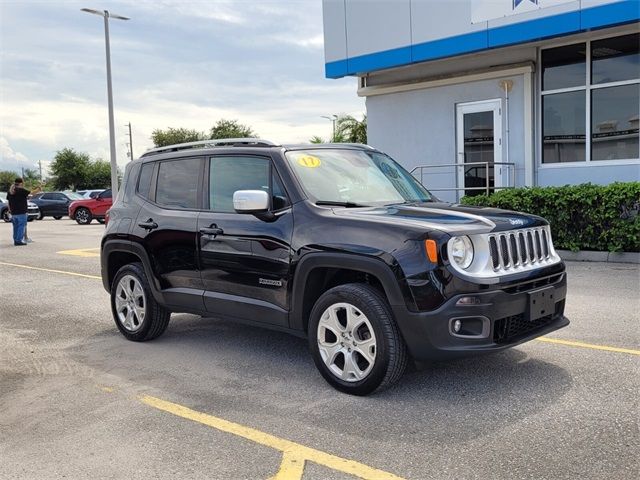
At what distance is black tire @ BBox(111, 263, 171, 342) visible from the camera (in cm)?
598

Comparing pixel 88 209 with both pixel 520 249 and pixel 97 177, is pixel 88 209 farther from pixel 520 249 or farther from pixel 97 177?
pixel 97 177

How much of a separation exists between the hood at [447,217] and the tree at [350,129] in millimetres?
36311

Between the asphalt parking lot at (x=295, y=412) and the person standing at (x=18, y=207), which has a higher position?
the person standing at (x=18, y=207)

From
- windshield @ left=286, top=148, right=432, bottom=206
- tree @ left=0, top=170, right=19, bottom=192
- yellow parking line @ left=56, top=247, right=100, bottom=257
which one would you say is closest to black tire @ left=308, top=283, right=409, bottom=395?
windshield @ left=286, top=148, right=432, bottom=206

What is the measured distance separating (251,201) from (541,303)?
2.17 m

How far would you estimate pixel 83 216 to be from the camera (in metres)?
27.9

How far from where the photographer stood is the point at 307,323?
15.4ft

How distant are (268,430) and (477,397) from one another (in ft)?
4.72

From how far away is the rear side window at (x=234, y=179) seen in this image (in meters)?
5.11

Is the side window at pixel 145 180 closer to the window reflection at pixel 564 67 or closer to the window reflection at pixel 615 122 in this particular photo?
the window reflection at pixel 615 122

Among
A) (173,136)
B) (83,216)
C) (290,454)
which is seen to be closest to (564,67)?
(290,454)

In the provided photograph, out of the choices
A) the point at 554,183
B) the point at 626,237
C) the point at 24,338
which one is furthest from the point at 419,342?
the point at 554,183

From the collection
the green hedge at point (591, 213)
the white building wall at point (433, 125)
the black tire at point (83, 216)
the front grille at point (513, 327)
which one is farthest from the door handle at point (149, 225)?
the black tire at point (83, 216)

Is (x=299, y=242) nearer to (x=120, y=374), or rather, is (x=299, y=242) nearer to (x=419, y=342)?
(x=419, y=342)
